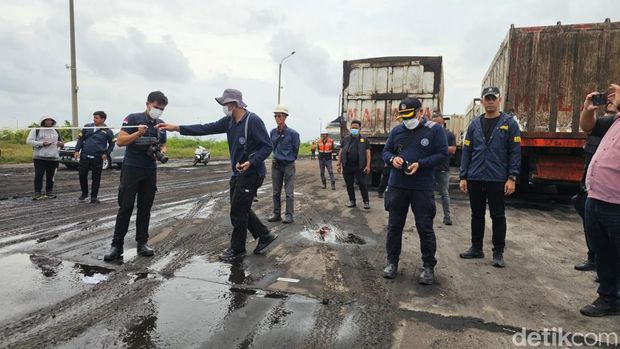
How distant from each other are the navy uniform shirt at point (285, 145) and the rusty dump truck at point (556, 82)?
4.47m

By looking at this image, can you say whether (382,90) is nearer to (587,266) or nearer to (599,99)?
(587,266)

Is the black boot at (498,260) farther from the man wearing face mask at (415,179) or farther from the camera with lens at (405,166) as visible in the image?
the camera with lens at (405,166)

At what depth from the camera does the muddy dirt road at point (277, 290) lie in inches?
118

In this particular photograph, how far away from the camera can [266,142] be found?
4949 mm

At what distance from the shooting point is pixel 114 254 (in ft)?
15.4

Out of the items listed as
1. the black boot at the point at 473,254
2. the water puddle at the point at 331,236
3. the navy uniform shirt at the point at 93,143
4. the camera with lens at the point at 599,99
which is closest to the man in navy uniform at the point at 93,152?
the navy uniform shirt at the point at 93,143

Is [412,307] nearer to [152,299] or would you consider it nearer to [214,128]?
[152,299]

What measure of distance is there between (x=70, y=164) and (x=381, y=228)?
14077mm

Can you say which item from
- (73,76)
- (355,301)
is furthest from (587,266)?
(73,76)

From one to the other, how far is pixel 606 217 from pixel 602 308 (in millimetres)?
753

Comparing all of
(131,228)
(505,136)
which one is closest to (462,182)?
(505,136)

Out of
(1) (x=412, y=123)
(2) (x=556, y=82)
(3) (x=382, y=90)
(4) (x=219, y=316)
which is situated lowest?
(4) (x=219, y=316)

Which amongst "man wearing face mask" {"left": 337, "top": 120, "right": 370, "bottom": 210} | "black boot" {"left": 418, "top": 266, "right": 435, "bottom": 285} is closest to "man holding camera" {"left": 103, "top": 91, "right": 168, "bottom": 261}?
"black boot" {"left": 418, "top": 266, "right": 435, "bottom": 285}

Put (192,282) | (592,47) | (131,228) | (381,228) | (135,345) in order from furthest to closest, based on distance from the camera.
→ (592,47) → (381,228) → (131,228) → (192,282) → (135,345)
